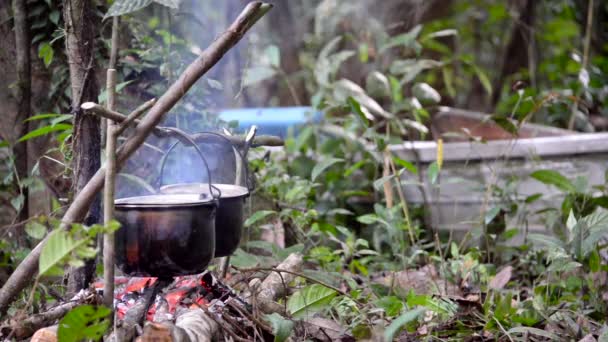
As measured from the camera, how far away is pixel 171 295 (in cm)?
207

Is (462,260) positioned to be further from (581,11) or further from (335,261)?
(581,11)

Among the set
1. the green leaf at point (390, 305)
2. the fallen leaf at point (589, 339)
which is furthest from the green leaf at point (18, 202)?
the fallen leaf at point (589, 339)

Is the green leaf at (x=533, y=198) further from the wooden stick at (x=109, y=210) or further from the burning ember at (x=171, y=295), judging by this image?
the wooden stick at (x=109, y=210)

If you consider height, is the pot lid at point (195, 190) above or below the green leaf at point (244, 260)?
above

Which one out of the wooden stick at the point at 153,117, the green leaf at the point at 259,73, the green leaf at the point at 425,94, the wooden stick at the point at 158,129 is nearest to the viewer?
the wooden stick at the point at 158,129

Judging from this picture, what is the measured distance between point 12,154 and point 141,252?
4.21ft

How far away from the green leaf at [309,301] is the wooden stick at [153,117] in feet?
2.38

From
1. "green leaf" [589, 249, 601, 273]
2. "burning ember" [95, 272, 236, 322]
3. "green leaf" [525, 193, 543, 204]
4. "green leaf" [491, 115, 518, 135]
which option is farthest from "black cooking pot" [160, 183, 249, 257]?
"green leaf" [525, 193, 543, 204]

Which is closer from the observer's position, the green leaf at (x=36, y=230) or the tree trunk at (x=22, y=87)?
the green leaf at (x=36, y=230)

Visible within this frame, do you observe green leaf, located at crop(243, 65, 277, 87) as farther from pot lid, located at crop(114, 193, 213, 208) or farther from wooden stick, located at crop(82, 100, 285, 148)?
pot lid, located at crop(114, 193, 213, 208)

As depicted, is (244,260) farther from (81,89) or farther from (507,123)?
(507,123)

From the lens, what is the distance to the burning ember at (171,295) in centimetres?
198

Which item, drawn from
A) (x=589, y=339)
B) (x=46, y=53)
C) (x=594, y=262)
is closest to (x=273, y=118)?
(x=46, y=53)

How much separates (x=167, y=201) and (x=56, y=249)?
410mm
